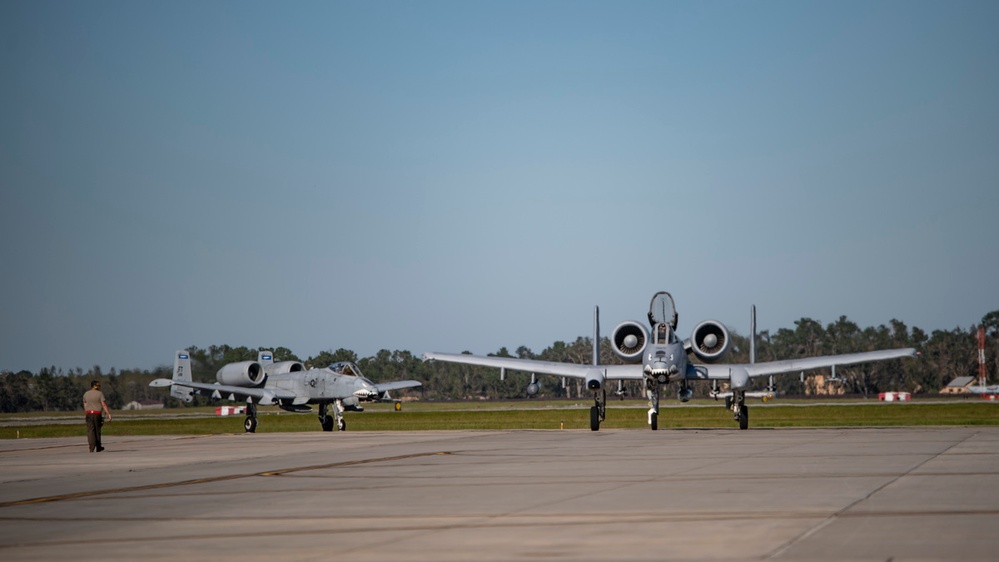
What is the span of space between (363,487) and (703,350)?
2363 cm

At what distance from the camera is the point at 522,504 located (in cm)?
1309

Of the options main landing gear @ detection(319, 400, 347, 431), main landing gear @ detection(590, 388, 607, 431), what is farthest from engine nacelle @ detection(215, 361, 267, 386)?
main landing gear @ detection(590, 388, 607, 431)

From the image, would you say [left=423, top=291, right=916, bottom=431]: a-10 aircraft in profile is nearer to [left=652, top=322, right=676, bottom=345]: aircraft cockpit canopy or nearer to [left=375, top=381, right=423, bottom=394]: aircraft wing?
[left=652, top=322, right=676, bottom=345]: aircraft cockpit canopy

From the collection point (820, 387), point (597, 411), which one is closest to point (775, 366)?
point (597, 411)

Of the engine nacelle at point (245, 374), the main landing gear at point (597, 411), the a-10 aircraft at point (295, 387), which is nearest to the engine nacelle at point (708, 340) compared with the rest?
the main landing gear at point (597, 411)

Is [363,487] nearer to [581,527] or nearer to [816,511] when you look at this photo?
[581,527]

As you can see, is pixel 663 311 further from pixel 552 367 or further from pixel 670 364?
pixel 552 367

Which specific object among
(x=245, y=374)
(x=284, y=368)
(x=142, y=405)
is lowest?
(x=142, y=405)

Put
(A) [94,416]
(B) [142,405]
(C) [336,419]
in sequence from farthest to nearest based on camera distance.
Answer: (B) [142,405], (C) [336,419], (A) [94,416]

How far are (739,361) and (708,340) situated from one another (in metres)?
105

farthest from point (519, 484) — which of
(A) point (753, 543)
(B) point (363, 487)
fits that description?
(A) point (753, 543)

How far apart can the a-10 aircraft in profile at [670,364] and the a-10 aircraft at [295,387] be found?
538cm

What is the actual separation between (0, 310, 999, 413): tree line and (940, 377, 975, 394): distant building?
233 centimetres

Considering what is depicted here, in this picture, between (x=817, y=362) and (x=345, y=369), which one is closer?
(x=817, y=362)
